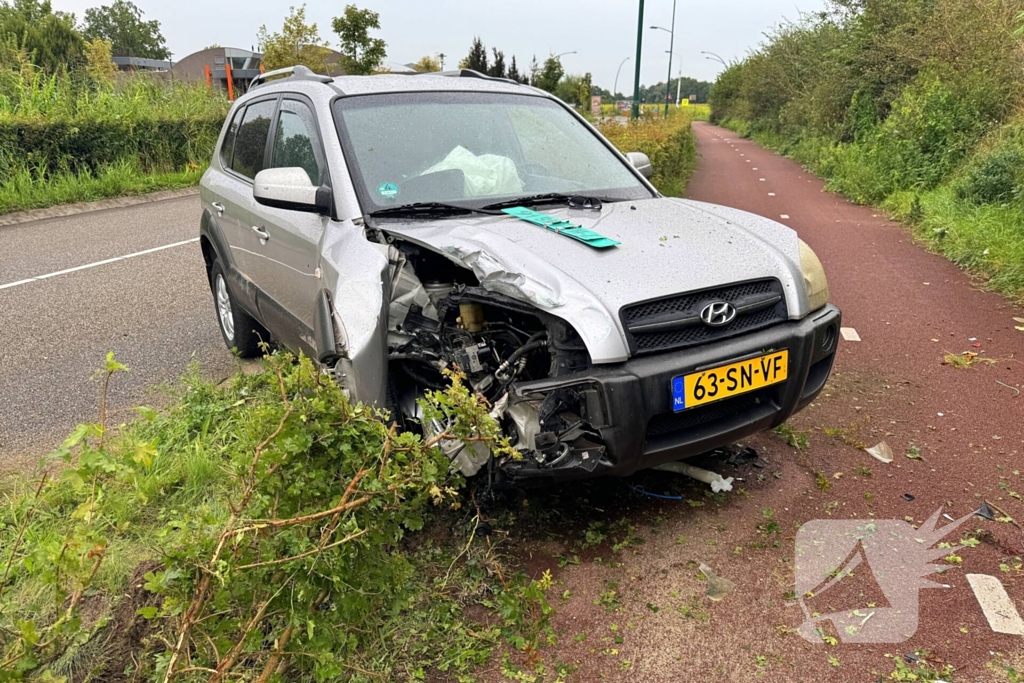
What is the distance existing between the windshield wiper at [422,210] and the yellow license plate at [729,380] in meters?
1.31

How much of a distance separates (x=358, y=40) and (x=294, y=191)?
30.1 metres

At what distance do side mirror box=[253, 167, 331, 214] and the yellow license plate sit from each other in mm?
1858

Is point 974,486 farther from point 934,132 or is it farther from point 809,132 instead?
point 809,132

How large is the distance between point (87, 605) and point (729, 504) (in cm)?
267

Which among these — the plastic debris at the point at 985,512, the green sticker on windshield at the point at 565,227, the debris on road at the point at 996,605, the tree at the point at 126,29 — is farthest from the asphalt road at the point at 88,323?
the tree at the point at 126,29

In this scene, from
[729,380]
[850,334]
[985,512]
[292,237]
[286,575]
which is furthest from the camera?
[850,334]

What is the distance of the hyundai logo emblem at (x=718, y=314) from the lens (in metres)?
2.78

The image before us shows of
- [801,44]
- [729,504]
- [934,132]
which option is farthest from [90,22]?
[729,504]

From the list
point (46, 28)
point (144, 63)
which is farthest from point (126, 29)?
point (46, 28)

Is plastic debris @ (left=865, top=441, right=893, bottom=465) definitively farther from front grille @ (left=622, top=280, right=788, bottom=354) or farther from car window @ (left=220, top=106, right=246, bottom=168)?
car window @ (left=220, top=106, right=246, bottom=168)

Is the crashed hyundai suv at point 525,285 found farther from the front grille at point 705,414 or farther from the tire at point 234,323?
the tire at point 234,323

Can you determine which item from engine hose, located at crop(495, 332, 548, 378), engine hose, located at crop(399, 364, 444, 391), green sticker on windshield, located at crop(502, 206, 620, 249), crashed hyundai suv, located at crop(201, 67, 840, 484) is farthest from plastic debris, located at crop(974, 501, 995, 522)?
engine hose, located at crop(399, 364, 444, 391)

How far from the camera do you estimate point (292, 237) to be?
3801 millimetres
